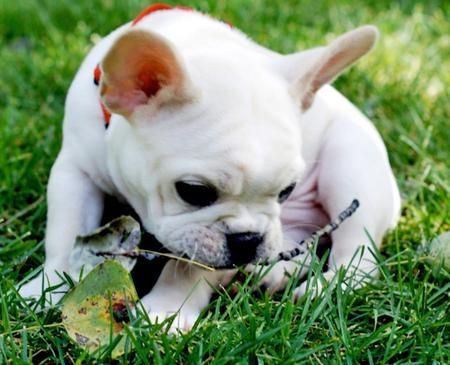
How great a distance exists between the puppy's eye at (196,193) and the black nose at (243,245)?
12 cm

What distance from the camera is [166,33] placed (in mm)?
2822

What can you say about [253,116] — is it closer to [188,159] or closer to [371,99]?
[188,159]

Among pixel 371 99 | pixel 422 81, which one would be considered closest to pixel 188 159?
pixel 371 99

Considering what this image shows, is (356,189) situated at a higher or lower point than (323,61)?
lower

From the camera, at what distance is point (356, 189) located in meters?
2.81

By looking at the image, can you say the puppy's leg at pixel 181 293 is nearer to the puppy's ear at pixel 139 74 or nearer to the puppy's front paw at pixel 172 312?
the puppy's front paw at pixel 172 312

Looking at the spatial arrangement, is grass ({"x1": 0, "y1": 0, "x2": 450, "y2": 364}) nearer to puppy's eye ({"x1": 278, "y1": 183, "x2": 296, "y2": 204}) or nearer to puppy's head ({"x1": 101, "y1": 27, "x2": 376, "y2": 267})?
puppy's head ({"x1": 101, "y1": 27, "x2": 376, "y2": 267})

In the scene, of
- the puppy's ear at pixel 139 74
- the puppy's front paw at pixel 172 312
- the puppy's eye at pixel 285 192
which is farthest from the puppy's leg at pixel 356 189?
the puppy's ear at pixel 139 74

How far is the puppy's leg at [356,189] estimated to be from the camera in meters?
2.72

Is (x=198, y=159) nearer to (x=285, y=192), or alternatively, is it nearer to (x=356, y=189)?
A: (x=285, y=192)

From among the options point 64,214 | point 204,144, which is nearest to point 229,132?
point 204,144

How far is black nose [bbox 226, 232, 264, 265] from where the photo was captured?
2.39m

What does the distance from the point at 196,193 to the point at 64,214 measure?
53cm

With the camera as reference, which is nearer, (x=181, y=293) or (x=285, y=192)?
(x=181, y=293)
